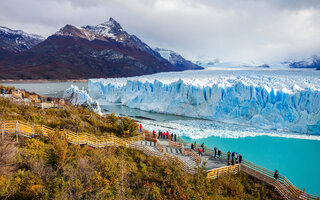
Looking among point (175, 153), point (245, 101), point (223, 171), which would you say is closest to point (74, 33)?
point (245, 101)

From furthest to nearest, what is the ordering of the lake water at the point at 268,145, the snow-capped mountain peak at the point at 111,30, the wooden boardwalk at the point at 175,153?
the snow-capped mountain peak at the point at 111,30 → the lake water at the point at 268,145 → the wooden boardwalk at the point at 175,153

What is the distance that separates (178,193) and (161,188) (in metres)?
0.66

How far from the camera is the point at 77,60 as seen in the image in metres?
93.4

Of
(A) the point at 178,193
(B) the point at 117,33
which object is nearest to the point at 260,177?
(A) the point at 178,193

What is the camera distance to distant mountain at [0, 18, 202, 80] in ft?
256

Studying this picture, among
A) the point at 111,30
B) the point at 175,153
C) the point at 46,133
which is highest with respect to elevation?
the point at 111,30

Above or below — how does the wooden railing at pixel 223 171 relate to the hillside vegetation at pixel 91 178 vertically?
below

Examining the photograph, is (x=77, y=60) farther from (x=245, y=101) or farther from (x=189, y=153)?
(x=189, y=153)

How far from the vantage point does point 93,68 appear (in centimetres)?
9519

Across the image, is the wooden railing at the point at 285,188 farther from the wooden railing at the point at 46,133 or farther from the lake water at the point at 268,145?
the wooden railing at the point at 46,133

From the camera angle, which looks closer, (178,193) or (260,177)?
(178,193)

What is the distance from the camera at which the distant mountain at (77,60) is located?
78025mm

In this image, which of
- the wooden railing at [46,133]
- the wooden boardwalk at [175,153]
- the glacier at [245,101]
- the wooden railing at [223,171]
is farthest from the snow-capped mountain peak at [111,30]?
the wooden railing at [223,171]

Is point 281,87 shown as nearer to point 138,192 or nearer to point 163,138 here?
point 163,138
